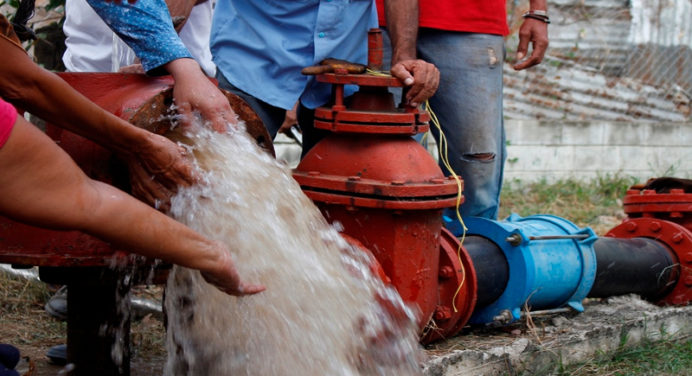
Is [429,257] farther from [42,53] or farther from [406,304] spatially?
[42,53]

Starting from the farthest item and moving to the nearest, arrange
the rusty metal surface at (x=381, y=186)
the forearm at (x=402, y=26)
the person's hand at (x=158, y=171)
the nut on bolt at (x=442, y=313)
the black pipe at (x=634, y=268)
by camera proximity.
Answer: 1. the black pipe at (x=634, y=268)
2. the forearm at (x=402, y=26)
3. the nut on bolt at (x=442, y=313)
4. the rusty metal surface at (x=381, y=186)
5. the person's hand at (x=158, y=171)

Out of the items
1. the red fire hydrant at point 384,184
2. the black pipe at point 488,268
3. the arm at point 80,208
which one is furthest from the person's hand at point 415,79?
the arm at point 80,208

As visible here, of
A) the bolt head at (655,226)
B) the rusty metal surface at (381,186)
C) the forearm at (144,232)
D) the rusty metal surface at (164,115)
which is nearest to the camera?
the forearm at (144,232)

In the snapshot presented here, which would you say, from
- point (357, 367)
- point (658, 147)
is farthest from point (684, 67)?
point (357, 367)

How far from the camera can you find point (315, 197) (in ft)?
9.41

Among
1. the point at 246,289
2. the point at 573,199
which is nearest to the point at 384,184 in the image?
the point at 246,289

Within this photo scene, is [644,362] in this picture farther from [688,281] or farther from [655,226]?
[655,226]

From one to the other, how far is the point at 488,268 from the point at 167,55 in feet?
4.80

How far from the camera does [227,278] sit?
6.73 ft

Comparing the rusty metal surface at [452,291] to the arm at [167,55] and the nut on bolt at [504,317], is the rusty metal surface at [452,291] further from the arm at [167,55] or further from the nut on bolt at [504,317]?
the arm at [167,55]

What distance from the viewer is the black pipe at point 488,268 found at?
3230mm

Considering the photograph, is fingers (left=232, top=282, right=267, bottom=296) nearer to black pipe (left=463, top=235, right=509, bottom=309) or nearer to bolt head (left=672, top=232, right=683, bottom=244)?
black pipe (left=463, top=235, right=509, bottom=309)

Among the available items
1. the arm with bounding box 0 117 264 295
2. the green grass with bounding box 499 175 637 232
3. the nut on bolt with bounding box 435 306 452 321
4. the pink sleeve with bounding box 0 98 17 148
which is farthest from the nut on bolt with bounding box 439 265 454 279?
the green grass with bounding box 499 175 637 232

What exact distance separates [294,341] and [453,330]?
906mm
